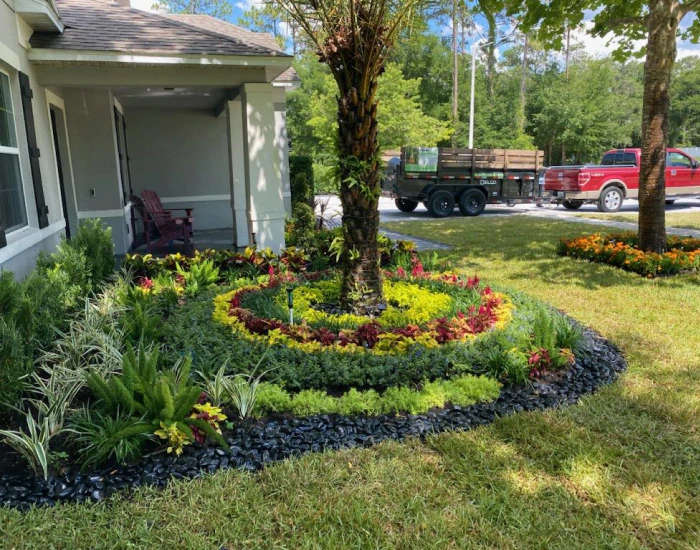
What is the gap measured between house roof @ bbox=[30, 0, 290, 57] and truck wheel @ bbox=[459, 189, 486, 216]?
9.99m

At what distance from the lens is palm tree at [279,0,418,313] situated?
14.1ft

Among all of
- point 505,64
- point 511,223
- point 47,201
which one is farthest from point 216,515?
point 505,64

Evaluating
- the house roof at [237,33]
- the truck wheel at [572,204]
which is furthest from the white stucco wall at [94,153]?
the truck wheel at [572,204]

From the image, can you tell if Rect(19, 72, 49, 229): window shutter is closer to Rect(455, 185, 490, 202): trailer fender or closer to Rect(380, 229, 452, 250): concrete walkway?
Rect(380, 229, 452, 250): concrete walkway

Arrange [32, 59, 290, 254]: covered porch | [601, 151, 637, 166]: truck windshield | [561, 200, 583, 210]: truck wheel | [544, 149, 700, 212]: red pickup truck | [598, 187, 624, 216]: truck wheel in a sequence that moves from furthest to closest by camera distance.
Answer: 1. [561, 200, 583, 210]: truck wheel
2. [601, 151, 637, 166]: truck windshield
3. [598, 187, 624, 216]: truck wheel
4. [544, 149, 700, 212]: red pickup truck
5. [32, 59, 290, 254]: covered porch

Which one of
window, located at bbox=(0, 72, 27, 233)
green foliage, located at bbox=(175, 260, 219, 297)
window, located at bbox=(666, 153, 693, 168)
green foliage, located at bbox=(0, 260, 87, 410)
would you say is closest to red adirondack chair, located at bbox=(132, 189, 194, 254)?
green foliage, located at bbox=(175, 260, 219, 297)

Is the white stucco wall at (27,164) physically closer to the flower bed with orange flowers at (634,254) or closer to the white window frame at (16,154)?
the white window frame at (16,154)

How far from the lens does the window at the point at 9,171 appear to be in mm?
5043

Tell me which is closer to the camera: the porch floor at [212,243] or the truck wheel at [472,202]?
the porch floor at [212,243]

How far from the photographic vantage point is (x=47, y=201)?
6219mm

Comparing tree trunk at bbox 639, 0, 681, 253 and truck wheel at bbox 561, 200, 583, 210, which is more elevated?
tree trunk at bbox 639, 0, 681, 253

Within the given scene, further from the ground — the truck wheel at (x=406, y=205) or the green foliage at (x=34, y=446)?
the truck wheel at (x=406, y=205)

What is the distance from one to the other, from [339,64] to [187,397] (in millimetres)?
3142

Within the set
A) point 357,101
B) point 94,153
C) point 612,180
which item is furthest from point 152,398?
point 612,180
